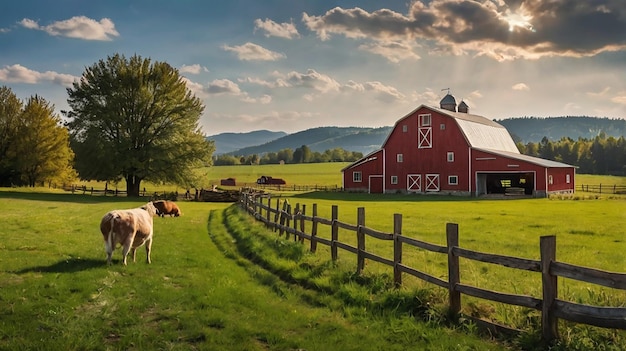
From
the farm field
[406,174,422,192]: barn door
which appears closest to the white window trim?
[406,174,422,192]: barn door

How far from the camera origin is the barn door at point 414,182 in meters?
54.6

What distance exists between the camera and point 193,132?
48469mm

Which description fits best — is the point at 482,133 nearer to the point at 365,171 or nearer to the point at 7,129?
the point at 365,171

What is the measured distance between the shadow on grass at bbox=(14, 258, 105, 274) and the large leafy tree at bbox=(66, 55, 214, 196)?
33621mm

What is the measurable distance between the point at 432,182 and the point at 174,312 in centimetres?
4836

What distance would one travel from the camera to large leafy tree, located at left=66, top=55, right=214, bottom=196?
44438mm

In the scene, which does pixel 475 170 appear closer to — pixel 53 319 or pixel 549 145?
pixel 53 319

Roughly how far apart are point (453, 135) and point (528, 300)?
48181mm

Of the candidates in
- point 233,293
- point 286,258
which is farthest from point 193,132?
point 233,293

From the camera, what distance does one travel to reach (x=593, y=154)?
10031 cm

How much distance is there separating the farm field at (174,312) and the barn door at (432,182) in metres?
43.2

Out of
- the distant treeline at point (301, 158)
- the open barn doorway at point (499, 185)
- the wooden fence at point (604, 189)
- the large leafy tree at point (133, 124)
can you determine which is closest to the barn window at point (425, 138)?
the open barn doorway at point (499, 185)

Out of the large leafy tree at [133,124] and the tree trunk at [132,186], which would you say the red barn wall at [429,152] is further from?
the tree trunk at [132,186]

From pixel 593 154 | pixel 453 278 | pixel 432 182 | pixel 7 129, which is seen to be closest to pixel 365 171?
pixel 432 182
